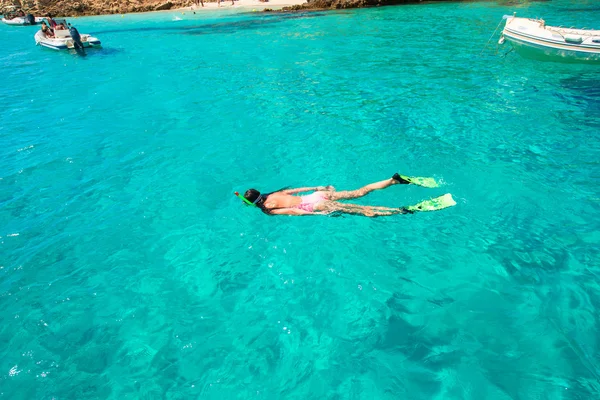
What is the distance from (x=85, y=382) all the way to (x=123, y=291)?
1.49 m

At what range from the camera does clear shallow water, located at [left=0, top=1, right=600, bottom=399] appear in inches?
162

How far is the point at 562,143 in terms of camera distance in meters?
8.28

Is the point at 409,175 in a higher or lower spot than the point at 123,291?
higher

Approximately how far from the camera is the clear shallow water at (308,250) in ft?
13.5

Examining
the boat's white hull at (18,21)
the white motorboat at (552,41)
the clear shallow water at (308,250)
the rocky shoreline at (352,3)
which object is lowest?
the clear shallow water at (308,250)

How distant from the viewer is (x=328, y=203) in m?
6.45

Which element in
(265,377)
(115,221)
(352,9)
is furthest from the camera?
(352,9)

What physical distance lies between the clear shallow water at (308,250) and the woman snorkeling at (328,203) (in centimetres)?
28

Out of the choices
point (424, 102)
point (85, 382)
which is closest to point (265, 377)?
point (85, 382)

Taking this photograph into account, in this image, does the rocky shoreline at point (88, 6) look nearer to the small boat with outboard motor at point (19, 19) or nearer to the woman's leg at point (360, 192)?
the small boat with outboard motor at point (19, 19)

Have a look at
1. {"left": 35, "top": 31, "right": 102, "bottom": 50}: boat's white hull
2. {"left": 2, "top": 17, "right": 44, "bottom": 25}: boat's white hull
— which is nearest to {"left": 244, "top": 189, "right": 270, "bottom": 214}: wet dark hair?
{"left": 35, "top": 31, "right": 102, "bottom": 50}: boat's white hull

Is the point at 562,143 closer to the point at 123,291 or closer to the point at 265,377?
the point at 265,377

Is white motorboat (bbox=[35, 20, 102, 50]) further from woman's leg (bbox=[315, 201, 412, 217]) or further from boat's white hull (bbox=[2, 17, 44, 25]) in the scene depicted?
boat's white hull (bbox=[2, 17, 44, 25])

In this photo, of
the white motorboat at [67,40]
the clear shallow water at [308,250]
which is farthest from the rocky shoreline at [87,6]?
the clear shallow water at [308,250]
